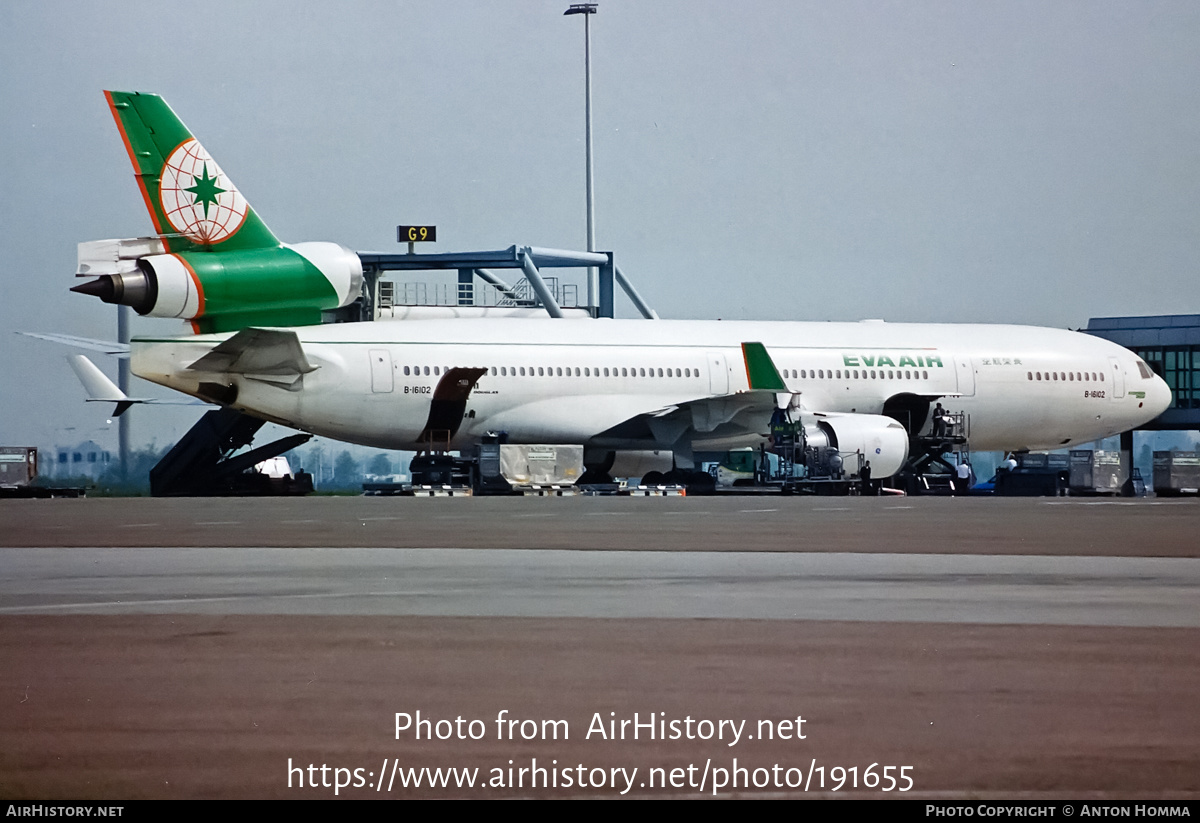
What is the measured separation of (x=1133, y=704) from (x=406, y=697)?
3.61m

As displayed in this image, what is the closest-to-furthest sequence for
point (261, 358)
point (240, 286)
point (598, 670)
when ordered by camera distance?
point (598, 670), point (240, 286), point (261, 358)

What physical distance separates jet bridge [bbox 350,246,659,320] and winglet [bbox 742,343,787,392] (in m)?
11.5

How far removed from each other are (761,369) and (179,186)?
15355 mm

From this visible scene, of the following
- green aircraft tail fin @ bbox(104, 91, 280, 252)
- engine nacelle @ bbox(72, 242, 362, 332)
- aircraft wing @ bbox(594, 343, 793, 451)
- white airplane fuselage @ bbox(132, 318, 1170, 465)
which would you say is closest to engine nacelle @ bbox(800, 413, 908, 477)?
aircraft wing @ bbox(594, 343, 793, 451)

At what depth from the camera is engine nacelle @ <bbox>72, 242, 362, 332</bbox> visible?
34594mm

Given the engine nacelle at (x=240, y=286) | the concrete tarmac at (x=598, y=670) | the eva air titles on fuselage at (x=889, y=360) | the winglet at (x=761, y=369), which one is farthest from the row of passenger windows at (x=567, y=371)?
the concrete tarmac at (x=598, y=670)

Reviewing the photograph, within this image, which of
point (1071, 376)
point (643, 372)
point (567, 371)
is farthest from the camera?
A: point (1071, 376)

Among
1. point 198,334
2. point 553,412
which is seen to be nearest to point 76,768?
point 198,334

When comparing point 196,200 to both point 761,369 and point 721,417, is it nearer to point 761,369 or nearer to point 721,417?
point 721,417

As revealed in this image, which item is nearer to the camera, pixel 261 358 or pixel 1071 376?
pixel 261 358

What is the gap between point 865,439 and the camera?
131 feet

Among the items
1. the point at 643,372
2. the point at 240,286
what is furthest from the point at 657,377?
the point at 240,286

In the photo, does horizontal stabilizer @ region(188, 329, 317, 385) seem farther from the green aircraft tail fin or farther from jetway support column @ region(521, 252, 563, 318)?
jetway support column @ region(521, 252, 563, 318)
